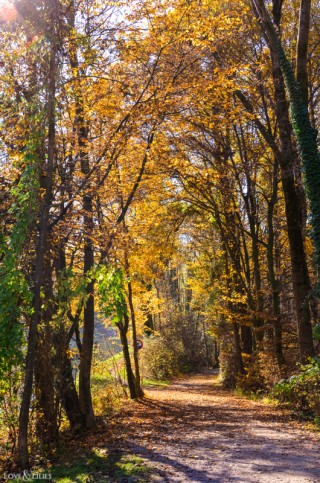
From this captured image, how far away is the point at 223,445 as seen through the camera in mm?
7625

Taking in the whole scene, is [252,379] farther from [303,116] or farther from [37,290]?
[37,290]

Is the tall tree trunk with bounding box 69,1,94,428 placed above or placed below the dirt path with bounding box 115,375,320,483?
above

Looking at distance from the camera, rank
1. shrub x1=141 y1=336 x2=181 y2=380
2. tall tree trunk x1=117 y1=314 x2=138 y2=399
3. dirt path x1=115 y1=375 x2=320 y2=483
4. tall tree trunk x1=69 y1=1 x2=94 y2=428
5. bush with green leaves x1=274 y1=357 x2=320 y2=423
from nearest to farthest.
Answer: dirt path x1=115 y1=375 x2=320 y2=483 → bush with green leaves x1=274 y1=357 x2=320 y2=423 → tall tree trunk x1=69 y1=1 x2=94 y2=428 → tall tree trunk x1=117 y1=314 x2=138 y2=399 → shrub x1=141 y1=336 x2=181 y2=380

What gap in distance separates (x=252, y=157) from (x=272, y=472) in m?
11.3

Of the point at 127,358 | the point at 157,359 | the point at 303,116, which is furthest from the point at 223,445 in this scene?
the point at 157,359

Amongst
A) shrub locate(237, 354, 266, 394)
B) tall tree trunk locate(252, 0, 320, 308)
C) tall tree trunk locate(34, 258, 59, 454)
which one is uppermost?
tall tree trunk locate(252, 0, 320, 308)

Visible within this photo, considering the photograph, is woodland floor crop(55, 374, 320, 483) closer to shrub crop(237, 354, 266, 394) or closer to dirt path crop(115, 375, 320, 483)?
dirt path crop(115, 375, 320, 483)

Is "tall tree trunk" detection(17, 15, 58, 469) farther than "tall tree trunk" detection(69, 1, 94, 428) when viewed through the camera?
No

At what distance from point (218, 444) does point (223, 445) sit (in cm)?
12

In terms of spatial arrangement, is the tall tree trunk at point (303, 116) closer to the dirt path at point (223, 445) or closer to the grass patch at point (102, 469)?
the dirt path at point (223, 445)

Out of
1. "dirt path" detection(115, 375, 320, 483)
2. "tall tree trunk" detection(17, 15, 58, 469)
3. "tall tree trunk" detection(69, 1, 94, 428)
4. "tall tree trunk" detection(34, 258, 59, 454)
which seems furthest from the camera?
"tall tree trunk" detection(69, 1, 94, 428)

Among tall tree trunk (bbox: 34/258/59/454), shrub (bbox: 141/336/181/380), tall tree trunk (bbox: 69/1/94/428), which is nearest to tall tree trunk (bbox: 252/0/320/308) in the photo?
tall tree trunk (bbox: 69/1/94/428)

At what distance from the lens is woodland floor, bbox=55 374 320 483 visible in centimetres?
596

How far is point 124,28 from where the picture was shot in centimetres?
873
